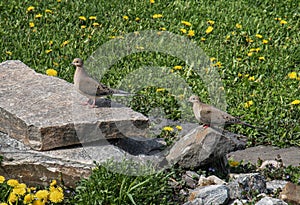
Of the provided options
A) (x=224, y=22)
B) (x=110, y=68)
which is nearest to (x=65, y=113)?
(x=110, y=68)

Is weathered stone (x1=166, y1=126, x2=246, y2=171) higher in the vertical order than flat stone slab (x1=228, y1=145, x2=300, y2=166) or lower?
higher

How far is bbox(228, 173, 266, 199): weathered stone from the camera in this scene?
17.4ft

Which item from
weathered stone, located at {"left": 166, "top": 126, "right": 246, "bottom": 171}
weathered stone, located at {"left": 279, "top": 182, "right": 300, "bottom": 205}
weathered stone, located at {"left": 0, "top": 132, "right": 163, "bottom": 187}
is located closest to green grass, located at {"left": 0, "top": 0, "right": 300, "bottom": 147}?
weathered stone, located at {"left": 166, "top": 126, "right": 246, "bottom": 171}

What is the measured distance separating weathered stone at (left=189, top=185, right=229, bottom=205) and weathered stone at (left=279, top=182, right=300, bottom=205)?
20.3 inches

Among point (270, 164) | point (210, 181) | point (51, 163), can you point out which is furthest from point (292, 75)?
point (51, 163)

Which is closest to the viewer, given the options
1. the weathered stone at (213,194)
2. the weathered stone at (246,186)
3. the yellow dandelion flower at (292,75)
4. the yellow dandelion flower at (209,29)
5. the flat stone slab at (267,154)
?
the weathered stone at (213,194)

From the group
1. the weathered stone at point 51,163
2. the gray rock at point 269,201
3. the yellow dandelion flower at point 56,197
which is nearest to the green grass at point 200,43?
the weathered stone at point 51,163

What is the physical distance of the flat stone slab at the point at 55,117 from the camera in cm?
577

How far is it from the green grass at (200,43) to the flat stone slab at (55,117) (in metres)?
1.21

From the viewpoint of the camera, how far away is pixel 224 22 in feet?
33.4

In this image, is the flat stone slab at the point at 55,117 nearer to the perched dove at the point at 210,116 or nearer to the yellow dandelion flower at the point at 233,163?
the perched dove at the point at 210,116

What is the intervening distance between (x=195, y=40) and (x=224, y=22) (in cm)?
98

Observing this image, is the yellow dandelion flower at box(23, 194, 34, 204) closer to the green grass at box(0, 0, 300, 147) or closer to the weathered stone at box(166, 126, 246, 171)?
the weathered stone at box(166, 126, 246, 171)

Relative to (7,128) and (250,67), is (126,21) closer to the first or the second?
(250,67)
